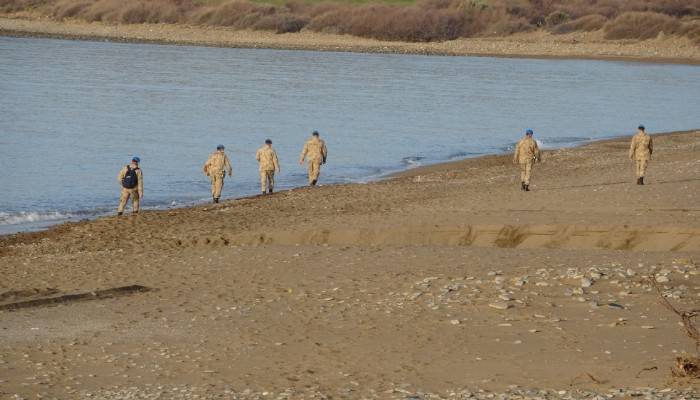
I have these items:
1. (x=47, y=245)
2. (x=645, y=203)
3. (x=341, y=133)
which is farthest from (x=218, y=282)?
(x=341, y=133)

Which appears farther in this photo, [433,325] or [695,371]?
[433,325]

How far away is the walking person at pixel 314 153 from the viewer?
1169 inches

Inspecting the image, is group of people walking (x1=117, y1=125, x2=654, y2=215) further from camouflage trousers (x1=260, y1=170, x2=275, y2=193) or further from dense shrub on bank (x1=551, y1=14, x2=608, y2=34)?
dense shrub on bank (x1=551, y1=14, x2=608, y2=34)

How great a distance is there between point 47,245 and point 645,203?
1189 centimetres

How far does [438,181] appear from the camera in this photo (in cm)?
3122

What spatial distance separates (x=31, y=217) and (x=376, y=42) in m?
89.8

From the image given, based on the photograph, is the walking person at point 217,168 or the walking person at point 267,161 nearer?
the walking person at point 217,168

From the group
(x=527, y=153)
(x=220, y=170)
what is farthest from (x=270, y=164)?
(x=527, y=153)

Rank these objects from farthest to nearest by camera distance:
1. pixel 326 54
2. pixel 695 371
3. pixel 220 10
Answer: pixel 220 10
pixel 326 54
pixel 695 371

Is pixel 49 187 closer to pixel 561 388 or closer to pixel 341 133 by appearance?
pixel 341 133

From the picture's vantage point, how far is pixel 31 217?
1077 inches

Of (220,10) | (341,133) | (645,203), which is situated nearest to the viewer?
(645,203)

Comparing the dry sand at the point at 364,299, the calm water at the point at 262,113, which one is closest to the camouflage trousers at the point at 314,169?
the calm water at the point at 262,113

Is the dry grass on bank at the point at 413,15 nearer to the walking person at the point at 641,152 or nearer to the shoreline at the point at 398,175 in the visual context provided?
the shoreline at the point at 398,175
